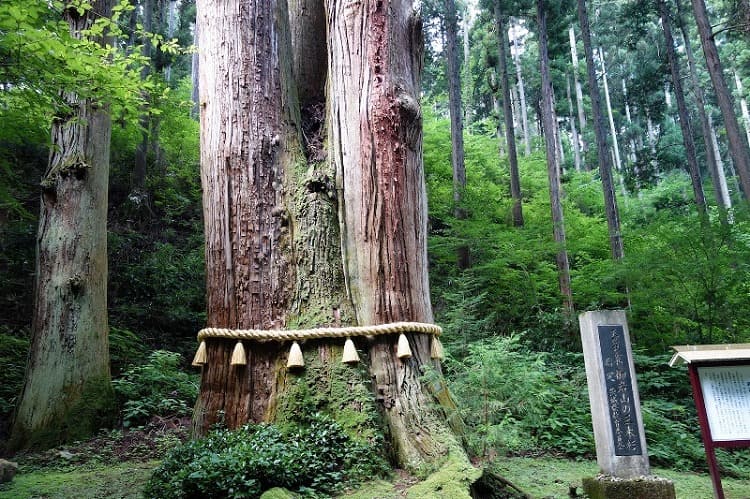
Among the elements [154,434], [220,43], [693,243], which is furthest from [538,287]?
[220,43]

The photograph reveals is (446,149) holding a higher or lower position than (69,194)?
higher

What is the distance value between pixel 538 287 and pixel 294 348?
8004 millimetres

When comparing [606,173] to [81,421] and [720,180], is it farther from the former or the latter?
[81,421]

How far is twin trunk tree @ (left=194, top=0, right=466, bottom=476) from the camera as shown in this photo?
3.27 metres

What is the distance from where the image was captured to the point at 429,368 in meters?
3.38

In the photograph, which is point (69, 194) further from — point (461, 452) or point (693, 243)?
point (693, 243)

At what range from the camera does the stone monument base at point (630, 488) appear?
11.3ft

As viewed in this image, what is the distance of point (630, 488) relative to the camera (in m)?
3.49

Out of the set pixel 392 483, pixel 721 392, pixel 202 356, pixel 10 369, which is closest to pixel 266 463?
pixel 392 483

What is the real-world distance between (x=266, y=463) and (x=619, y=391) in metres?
2.58

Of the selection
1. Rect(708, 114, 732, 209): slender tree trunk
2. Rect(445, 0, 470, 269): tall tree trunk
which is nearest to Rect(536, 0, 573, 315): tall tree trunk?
Rect(445, 0, 470, 269): tall tree trunk

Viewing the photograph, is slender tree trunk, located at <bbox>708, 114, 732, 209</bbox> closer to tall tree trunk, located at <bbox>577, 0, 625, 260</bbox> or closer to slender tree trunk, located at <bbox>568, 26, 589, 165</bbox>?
tall tree trunk, located at <bbox>577, 0, 625, 260</bbox>

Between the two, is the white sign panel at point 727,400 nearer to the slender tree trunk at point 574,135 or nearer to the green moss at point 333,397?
the green moss at point 333,397

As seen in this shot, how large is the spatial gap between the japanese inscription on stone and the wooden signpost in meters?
0.54
